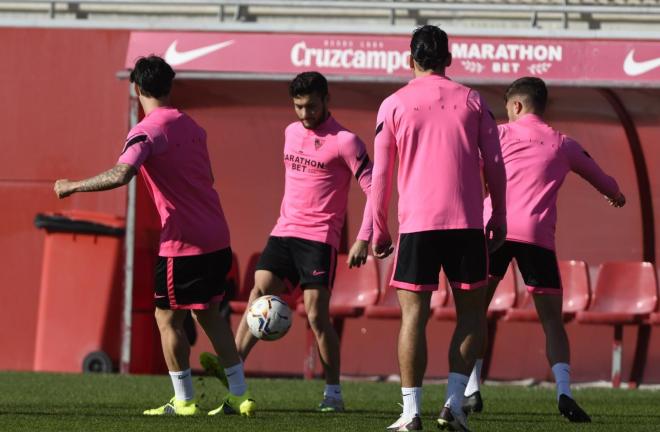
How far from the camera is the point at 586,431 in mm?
7629

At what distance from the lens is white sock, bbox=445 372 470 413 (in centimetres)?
705

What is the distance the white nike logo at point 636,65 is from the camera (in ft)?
40.5

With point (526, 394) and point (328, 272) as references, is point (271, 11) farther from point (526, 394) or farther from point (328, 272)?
point (328, 272)

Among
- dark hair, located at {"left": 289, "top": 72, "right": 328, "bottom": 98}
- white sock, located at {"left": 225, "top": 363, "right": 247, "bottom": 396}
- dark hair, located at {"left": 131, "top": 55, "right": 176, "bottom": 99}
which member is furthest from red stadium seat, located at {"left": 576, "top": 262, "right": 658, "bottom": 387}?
dark hair, located at {"left": 131, "top": 55, "right": 176, "bottom": 99}

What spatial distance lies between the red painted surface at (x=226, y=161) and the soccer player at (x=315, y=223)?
4586 millimetres

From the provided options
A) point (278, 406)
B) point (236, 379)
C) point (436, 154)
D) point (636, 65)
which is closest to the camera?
point (436, 154)

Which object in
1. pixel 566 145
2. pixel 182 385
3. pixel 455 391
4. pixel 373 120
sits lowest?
pixel 182 385

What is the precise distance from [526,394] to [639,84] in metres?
2.75

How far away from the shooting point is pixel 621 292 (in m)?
13.5

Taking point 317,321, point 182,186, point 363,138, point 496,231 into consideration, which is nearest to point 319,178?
point 317,321

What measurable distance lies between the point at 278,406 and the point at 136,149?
2.38 metres

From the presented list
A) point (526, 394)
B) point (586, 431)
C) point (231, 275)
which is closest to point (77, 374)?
point (231, 275)

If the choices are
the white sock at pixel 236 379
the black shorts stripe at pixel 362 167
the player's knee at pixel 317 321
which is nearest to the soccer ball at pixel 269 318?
the player's knee at pixel 317 321

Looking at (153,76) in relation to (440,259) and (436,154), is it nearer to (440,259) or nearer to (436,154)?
(436,154)
